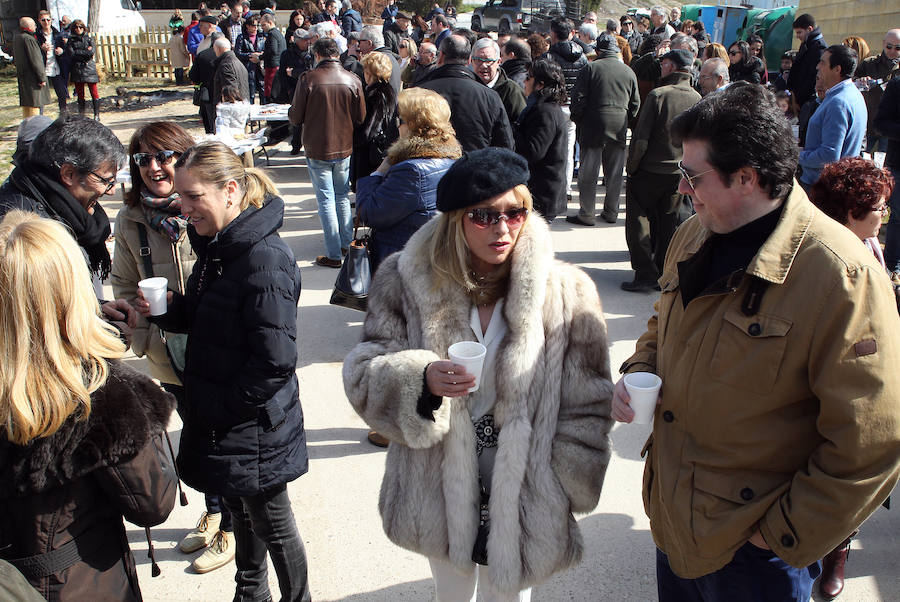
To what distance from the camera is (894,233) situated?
5.82m

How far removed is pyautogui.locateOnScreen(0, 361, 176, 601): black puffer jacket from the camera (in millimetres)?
1728

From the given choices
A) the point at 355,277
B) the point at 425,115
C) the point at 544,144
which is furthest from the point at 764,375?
the point at 544,144

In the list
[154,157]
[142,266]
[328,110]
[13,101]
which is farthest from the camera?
[13,101]

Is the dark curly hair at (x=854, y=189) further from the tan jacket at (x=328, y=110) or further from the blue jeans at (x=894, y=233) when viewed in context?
the tan jacket at (x=328, y=110)

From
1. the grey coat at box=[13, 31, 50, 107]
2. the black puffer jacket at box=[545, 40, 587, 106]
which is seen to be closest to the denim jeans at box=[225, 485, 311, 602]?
the black puffer jacket at box=[545, 40, 587, 106]

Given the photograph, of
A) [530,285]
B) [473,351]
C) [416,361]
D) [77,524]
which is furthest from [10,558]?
[530,285]

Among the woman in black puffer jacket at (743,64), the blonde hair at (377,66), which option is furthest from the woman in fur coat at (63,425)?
the woman in black puffer jacket at (743,64)

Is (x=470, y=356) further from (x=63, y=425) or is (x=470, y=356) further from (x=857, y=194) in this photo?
(x=857, y=194)

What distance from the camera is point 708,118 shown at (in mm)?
1707

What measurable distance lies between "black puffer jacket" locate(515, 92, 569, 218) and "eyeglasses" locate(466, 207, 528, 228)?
414 cm

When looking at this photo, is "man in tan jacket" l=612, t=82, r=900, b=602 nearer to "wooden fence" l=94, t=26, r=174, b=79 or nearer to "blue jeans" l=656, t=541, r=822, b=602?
"blue jeans" l=656, t=541, r=822, b=602

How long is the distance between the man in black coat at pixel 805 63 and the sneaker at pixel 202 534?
8303mm

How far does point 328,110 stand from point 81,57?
9654mm

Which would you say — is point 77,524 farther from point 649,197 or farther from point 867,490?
point 649,197
